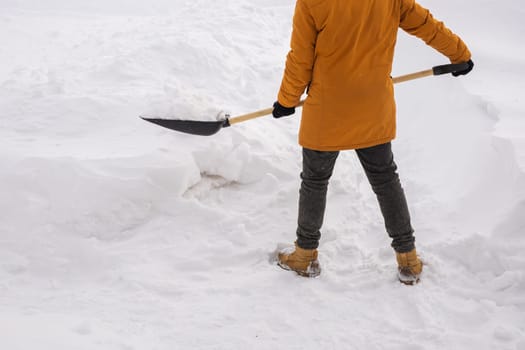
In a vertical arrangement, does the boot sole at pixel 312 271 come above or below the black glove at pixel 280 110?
below

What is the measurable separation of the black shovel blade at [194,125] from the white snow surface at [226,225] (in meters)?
0.07

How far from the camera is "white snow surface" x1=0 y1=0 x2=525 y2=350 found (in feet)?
7.32

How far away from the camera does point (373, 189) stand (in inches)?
96.9

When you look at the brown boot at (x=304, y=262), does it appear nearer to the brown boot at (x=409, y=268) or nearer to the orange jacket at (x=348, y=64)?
the brown boot at (x=409, y=268)


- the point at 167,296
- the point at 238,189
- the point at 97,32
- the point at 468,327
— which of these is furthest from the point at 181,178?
the point at 97,32

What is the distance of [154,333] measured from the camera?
7.11 ft

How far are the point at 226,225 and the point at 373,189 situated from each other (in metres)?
1.02

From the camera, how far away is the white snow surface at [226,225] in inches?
87.9

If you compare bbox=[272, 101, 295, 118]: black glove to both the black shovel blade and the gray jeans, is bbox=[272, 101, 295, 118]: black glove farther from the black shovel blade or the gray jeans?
the black shovel blade

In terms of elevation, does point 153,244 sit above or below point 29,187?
below

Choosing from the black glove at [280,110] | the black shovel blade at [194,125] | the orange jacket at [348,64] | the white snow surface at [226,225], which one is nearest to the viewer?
the orange jacket at [348,64]

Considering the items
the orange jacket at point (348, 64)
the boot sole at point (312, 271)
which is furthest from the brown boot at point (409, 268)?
the orange jacket at point (348, 64)

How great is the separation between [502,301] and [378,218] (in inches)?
38.8

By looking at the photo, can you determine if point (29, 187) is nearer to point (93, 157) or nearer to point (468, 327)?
point (93, 157)
